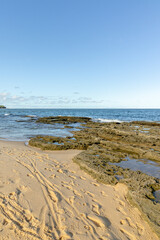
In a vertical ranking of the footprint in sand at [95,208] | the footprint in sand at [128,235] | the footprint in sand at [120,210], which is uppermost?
the footprint in sand at [95,208]

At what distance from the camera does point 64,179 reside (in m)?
5.36

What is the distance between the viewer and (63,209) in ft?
12.2

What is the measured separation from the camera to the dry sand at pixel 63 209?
3047mm

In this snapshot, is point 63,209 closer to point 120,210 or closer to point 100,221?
point 100,221

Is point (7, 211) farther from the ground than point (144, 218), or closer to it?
farther from the ground

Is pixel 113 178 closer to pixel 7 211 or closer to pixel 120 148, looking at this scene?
pixel 7 211

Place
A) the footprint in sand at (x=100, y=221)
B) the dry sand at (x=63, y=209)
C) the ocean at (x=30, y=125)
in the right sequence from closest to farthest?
1. the dry sand at (x=63, y=209)
2. the footprint in sand at (x=100, y=221)
3. the ocean at (x=30, y=125)

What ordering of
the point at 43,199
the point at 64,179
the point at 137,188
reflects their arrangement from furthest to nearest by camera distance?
the point at 64,179 → the point at 137,188 → the point at 43,199

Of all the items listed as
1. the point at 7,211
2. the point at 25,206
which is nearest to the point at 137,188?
the point at 25,206

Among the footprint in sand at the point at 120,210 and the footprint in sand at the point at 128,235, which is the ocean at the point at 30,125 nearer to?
the footprint in sand at the point at 120,210

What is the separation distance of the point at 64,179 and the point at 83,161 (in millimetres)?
1690

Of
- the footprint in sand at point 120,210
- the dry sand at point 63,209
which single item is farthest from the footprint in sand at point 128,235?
the footprint in sand at point 120,210

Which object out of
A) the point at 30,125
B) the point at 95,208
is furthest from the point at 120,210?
the point at 30,125

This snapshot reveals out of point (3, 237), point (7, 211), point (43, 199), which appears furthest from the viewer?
point (43, 199)
